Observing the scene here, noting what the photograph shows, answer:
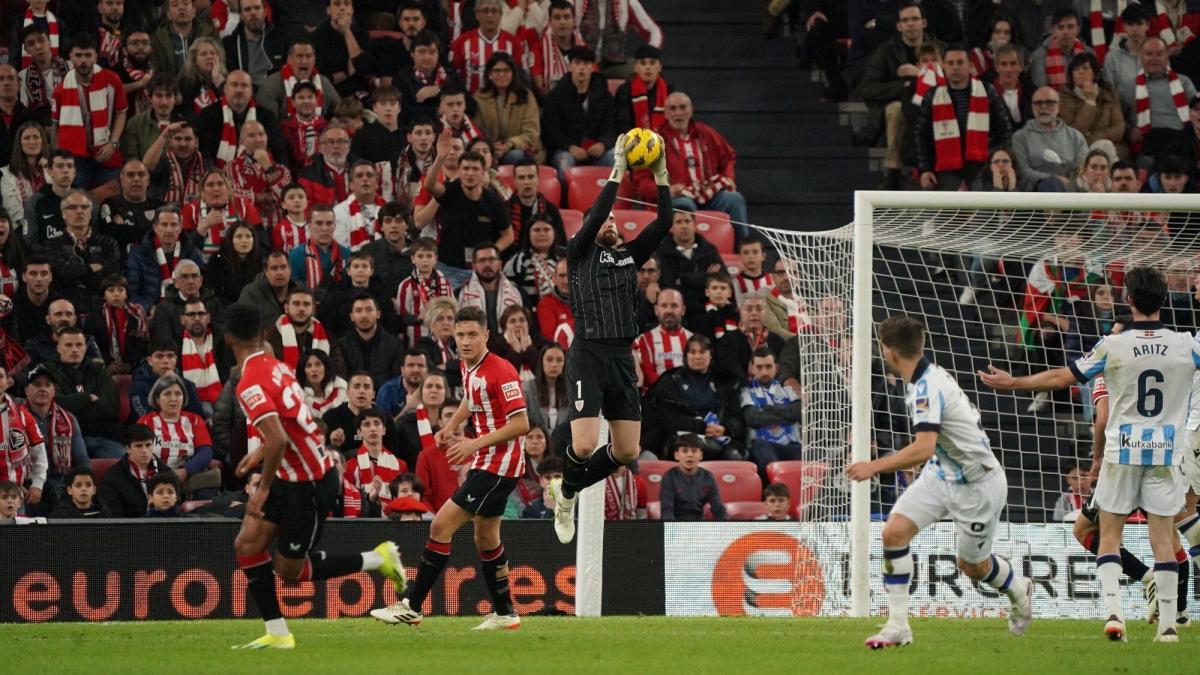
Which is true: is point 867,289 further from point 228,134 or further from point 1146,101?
point 1146,101

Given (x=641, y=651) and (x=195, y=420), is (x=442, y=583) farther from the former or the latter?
(x=641, y=651)

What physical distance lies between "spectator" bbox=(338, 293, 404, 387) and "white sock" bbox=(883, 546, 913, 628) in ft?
26.4

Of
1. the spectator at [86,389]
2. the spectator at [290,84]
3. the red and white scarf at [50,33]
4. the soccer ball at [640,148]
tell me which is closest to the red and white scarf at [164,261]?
the spectator at [86,389]

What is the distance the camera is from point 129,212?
56.0 ft

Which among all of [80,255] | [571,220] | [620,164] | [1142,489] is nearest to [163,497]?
[80,255]

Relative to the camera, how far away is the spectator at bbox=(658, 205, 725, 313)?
17969 millimetres

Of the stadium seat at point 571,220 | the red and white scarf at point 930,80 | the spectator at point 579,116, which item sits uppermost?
the red and white scarf at point 930,80

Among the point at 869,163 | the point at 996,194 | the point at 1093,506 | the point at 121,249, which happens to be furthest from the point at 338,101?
the point at 1093,506

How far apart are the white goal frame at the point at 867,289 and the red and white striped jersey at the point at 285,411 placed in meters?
4.59

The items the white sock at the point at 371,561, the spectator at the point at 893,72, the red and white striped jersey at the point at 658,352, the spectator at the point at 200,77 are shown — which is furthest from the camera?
the spectator at the point at 893,72

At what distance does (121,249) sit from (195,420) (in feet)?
8.46

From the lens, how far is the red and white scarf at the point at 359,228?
17.5 meters

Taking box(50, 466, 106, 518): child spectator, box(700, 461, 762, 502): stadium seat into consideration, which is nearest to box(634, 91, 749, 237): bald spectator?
box(700, 461, 762, 502): stadium seat

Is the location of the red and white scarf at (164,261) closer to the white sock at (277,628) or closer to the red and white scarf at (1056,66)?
the white sock at (277,628)
